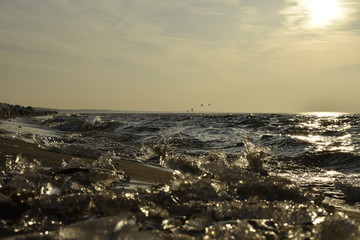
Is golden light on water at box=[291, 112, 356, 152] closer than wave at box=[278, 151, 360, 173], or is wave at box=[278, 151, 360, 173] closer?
wave at box=[278, 151, 360, 173]

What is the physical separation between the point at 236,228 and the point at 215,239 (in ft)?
0.53

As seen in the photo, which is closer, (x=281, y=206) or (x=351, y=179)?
(x=281, y=206)

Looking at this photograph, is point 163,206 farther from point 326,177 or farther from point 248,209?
point 326,177

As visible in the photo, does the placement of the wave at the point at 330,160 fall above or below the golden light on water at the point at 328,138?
below

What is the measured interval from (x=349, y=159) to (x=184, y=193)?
5.25 meters

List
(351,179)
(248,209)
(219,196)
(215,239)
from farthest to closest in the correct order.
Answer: (351,179), (219,196), (248,209), (215,239)

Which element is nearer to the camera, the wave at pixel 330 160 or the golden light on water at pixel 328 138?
the wave at pixel 330 160

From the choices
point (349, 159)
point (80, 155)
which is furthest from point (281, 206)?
point (349, 159)

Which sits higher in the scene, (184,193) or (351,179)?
(184,193)

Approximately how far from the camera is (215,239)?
1.76 metres

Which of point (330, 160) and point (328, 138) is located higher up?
point (328, 138)

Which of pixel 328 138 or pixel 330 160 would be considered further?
pixel 328 138

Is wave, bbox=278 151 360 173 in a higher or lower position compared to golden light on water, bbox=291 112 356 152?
lower

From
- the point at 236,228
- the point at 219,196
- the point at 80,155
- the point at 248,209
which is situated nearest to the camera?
→ the point at 236,228
